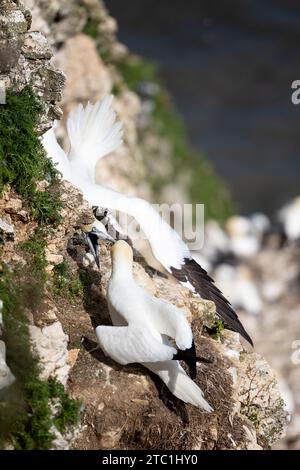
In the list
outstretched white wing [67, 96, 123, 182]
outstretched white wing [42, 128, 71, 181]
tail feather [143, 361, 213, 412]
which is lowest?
tail feather [143, 361, 213, 412]

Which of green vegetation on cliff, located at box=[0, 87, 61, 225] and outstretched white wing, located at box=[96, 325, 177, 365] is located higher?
green vegetation on cliff, located at box=[0, 87, 61, 225]

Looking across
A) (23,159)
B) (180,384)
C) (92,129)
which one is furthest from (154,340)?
(92,129)

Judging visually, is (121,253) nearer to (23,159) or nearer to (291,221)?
(23,159)

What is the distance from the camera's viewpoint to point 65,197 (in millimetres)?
6980

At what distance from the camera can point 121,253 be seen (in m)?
6.75

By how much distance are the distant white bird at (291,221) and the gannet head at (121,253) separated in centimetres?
873

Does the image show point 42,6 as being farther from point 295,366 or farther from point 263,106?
point 263,106

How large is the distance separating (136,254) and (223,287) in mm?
6636

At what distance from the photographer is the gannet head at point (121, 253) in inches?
265

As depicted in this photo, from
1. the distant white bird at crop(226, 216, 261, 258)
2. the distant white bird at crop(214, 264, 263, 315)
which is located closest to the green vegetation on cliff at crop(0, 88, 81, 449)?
the distant white bird at crop(214, 264, 263, 315)

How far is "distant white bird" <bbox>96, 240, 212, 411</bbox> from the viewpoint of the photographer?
6039 mm

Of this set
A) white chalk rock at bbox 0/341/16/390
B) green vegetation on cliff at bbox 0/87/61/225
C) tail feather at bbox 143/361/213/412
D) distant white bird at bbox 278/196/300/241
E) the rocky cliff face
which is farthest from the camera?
distant white bird at bbox 278/196/300/241

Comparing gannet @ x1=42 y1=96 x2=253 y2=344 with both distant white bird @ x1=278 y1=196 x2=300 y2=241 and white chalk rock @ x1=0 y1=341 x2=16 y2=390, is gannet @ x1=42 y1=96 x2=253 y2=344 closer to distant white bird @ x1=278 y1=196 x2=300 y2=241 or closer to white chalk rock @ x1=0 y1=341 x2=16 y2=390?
white chalk rock @ x1=0 y1=341 x2=16 y2=390

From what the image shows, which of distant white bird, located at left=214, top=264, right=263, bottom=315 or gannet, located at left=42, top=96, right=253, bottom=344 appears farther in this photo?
distant white bird, located at left=214, top=264, right=263, bottom=315
